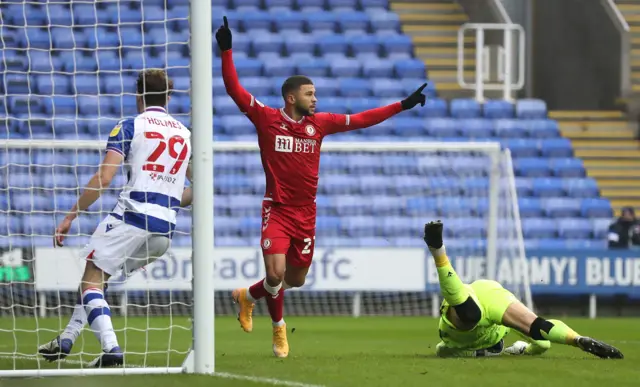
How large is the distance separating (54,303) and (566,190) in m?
7.68

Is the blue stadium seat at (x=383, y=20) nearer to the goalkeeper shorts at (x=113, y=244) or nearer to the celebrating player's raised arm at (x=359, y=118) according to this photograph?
the celebrating player's raised arm at (x=359, y=118)

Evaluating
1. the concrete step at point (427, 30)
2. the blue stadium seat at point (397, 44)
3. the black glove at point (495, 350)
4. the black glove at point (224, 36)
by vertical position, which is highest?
the concrete step at point (427, 30)

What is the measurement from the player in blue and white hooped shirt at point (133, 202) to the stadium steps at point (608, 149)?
12632 millimetres

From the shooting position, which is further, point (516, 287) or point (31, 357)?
point (516, 287)

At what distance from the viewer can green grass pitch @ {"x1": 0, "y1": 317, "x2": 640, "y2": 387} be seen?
21.1 ft

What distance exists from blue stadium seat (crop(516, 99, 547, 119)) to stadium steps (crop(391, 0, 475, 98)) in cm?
102

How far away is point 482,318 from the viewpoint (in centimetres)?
769

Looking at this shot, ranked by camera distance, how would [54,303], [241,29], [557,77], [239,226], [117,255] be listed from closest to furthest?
[117,255] → [54,303] → [239,226] → [241,29] → [557,77]

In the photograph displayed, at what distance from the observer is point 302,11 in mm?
20281

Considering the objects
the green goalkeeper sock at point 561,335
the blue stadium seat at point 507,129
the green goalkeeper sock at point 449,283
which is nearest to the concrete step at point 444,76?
the blue stadium seat at point 507,129

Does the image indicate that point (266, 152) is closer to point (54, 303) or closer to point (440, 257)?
point (440, 257)

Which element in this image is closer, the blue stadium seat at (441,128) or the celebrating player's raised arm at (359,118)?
the celebrating player's raised arm at (359,118)

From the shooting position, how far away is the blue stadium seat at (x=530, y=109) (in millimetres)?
19297

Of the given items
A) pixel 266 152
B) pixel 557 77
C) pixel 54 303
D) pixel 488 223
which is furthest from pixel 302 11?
pixel 266 152
